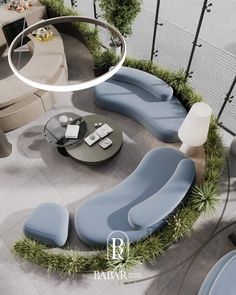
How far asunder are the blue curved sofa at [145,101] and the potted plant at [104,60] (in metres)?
0.55

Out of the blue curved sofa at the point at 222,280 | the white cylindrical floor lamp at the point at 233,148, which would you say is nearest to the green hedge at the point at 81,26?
the white cylindrical floor lamp at the point at 233,148

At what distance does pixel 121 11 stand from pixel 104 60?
110 cm

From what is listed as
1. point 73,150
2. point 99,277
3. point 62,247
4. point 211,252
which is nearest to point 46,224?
point 62,247

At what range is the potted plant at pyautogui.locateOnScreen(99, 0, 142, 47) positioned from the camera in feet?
19.2

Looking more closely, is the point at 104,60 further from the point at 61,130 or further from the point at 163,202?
the point at 163,202

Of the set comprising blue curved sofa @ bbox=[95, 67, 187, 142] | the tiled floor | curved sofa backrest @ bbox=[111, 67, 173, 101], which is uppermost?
curved sofa backrest @ bbox=[111, 67, 173, 101]

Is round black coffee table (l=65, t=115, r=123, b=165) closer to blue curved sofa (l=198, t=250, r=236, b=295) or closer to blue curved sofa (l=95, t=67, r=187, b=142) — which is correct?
blue curved sofa (l=95, t=67, r=187, b=142)

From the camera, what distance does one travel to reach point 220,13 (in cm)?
960

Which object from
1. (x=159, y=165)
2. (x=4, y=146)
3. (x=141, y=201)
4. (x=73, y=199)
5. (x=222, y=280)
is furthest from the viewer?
(x=4, y=146)

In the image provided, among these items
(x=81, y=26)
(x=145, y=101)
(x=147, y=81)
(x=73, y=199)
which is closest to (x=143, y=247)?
(x=73, y=199)

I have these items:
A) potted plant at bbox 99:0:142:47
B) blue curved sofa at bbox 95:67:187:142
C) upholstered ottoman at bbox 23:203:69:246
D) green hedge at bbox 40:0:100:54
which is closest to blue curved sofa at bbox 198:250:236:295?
upholstered ottoman at bbox 23:203:69:246

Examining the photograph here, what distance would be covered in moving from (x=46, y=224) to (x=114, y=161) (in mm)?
1758

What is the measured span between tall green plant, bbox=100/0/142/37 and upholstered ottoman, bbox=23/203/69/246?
3971 mm

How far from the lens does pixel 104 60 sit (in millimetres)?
6613
